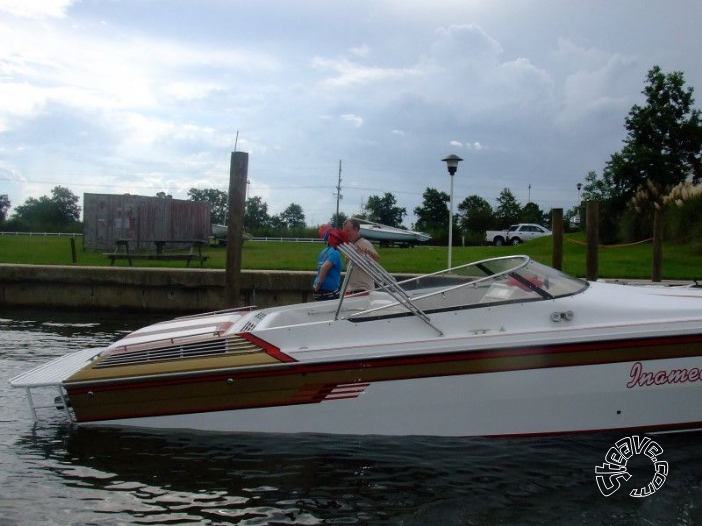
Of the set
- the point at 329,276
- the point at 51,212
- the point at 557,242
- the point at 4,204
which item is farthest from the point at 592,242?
the point at 4,204

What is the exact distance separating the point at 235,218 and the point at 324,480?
5668 mm

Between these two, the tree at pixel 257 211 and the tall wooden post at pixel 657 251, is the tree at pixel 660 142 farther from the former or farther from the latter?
the tree at pixel 257 211

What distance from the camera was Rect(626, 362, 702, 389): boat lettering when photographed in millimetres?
5414

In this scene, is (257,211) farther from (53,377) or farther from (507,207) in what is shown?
(53,377)

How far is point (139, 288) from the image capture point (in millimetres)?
14742

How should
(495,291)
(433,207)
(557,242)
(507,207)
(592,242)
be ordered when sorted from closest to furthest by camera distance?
1. (495,291)
2. (592,242)
3. (557,242)
4. (507,207)
5. (433,207)

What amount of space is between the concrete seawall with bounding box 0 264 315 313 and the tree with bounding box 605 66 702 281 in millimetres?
17431

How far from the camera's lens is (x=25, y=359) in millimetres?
9695

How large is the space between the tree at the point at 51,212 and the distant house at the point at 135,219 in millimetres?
26691

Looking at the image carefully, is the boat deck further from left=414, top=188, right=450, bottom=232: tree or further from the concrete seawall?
left=414, top=188, right=450, bottom=232: tree

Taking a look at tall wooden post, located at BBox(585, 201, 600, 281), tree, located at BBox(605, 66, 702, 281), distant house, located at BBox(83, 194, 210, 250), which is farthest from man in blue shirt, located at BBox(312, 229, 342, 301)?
tree, located at BBox(605, 66, 702, 281)

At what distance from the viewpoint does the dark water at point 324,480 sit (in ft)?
15.8

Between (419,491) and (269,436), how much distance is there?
4.32 feet

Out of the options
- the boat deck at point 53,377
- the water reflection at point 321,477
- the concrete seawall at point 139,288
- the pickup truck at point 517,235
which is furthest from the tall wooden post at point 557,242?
the pickup truck at point 517,235
